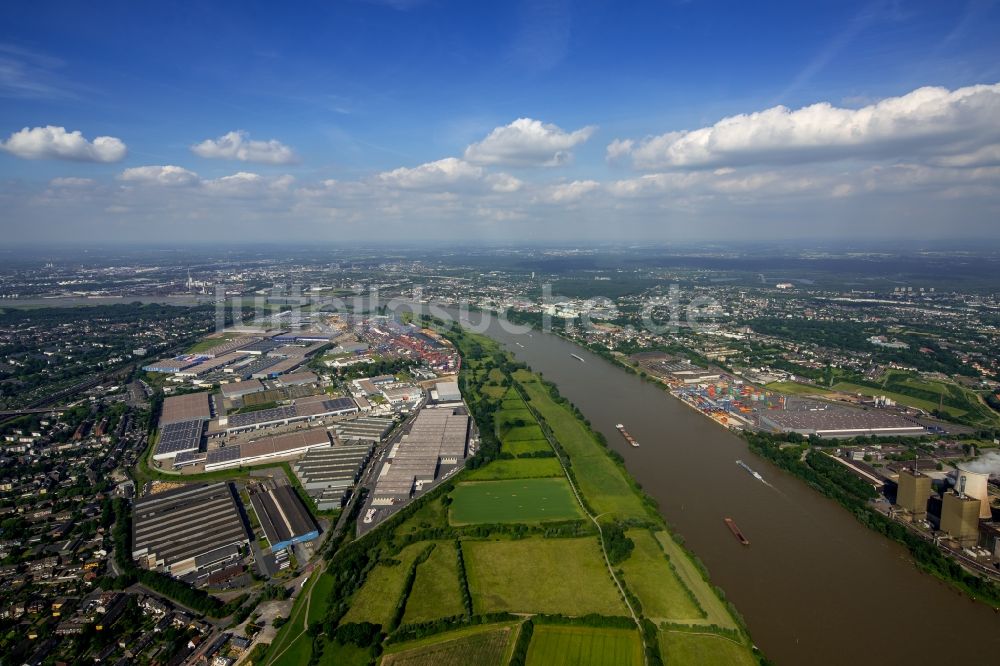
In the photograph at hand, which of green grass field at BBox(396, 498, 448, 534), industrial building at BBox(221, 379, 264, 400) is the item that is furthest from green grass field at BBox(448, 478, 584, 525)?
industrial building at BBox(221, 379, 264, 400)

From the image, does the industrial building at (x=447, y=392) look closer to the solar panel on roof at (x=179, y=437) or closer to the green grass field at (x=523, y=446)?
the green grass field at (x=523, y=446)

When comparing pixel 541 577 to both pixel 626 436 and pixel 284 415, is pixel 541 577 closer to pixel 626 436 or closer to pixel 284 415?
pixel 626 436

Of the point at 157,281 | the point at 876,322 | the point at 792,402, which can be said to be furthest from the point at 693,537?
the point at 157,281

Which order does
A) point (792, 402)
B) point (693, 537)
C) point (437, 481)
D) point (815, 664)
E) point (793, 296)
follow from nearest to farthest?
point (815, 664), point (693, 537), point (437, 481), point (792, 402), point (793, 296)

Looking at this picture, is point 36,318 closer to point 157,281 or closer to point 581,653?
point 157,281

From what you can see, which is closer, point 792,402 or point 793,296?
point 792,402

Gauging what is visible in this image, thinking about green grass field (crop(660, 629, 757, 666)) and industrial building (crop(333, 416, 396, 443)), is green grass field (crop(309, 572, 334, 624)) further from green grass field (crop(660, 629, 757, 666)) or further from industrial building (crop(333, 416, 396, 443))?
industrial building (crop(333, 416, 396, 443))

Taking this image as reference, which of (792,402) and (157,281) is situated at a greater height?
(157,281)
